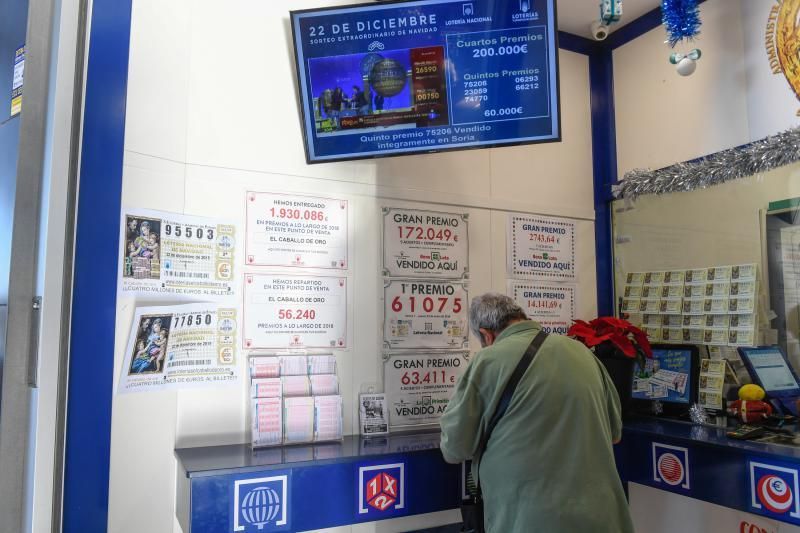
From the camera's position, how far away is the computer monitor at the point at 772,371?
2807mm

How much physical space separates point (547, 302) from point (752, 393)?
1137 mm

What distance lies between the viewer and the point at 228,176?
107 inches

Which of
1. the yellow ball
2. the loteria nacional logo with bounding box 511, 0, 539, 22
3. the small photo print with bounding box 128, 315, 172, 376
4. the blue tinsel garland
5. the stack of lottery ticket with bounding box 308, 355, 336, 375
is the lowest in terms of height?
the yellow ball

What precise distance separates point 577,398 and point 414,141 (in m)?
1.32

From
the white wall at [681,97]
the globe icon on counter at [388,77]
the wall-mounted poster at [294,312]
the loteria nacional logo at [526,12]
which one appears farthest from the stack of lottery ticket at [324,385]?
the white wall at [681,97]

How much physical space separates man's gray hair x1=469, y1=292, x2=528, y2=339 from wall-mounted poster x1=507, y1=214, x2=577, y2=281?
3.29 feet

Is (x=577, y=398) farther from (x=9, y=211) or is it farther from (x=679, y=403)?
(x=9, y=211)

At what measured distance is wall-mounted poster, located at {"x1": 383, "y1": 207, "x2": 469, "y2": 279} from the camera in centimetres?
310

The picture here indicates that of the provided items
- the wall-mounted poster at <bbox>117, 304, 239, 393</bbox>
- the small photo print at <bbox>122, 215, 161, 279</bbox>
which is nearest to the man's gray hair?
the wall-mounted poster at <bbox>117, 304, 239, 393</bbox>

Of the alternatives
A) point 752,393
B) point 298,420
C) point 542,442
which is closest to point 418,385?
point 298,420

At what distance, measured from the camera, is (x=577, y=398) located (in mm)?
2086

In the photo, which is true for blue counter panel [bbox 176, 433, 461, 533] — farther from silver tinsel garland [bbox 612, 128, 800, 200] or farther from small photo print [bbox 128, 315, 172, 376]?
silver tinsel garland [bbox 612, 128, 800, 200]

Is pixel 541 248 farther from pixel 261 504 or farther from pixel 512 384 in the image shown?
pixel 261 504

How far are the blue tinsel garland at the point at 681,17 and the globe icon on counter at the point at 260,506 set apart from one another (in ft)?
9.51
